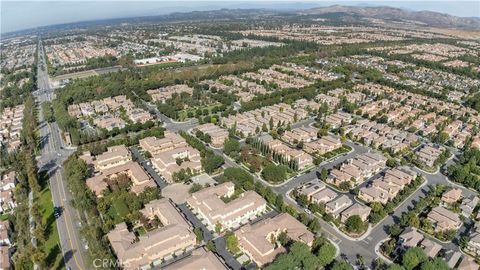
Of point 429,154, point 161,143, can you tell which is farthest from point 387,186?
point 161,143

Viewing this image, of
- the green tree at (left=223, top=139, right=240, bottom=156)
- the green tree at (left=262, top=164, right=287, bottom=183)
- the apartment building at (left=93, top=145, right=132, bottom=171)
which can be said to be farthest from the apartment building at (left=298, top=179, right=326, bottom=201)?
the apartment building at (left=93, top=145, right=132, bottom=171)

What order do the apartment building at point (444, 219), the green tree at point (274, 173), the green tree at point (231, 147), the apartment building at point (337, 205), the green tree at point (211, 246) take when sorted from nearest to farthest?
the green tree at point (211, 246), the apartment building at point (444, 219), the apartment building at point (337, 205), the green tree at point (274, 173), the green tree at point (231, 147)

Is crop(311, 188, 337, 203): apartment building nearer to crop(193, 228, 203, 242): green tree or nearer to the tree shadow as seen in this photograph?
crop(193, 228, 203, 242): green tree

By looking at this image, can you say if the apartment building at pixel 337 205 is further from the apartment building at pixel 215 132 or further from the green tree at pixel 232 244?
the apartment building at pixel 215 132

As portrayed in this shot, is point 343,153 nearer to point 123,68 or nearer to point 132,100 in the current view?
point 132,100

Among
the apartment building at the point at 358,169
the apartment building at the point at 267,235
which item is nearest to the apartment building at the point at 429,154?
the apartment building at the point at 358,169

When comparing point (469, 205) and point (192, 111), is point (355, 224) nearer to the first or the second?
point (469, 205)
